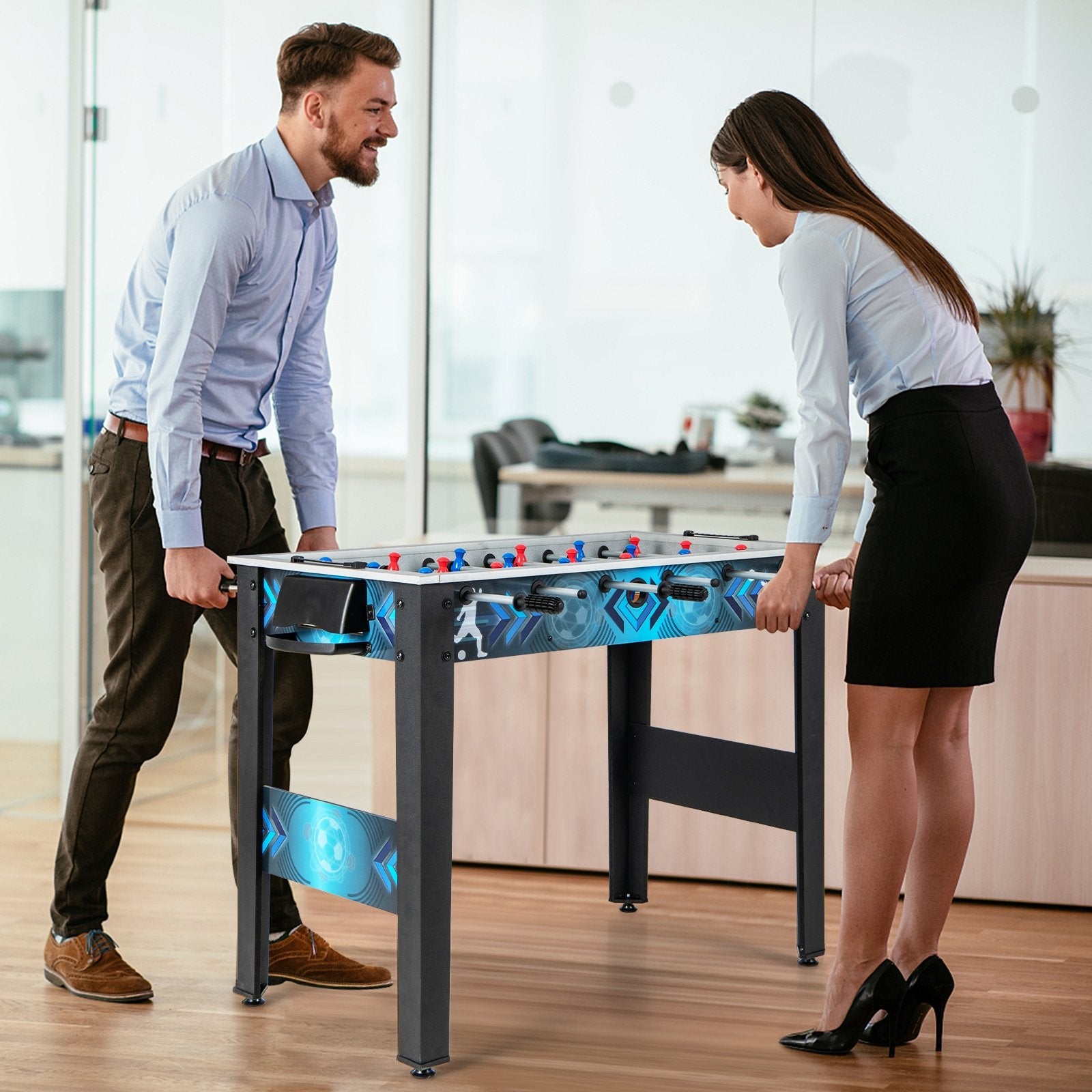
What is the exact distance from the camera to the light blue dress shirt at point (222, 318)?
9.39 ft

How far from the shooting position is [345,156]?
118 inches

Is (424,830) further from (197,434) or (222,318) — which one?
(222,318)

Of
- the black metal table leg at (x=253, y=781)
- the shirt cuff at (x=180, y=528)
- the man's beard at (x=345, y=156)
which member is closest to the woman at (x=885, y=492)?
the man's beard at (x=345, y=156)

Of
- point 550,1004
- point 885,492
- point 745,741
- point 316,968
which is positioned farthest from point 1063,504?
point 316,968

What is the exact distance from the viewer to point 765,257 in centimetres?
412

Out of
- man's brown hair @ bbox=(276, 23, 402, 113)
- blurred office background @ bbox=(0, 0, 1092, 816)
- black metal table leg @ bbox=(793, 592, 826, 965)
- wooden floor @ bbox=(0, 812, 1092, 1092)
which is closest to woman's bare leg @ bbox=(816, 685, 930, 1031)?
wooden floor @ bbox=(0, 812, 1092, 1092)

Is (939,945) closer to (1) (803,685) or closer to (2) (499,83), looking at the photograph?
(1) (803,685)

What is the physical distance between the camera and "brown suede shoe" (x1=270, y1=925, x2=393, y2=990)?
10.2 feet

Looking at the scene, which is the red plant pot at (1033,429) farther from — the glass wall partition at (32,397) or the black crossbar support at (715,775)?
the glass wall partition at (32,397)

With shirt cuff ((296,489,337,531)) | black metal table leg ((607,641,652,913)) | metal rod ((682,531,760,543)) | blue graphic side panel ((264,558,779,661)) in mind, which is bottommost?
black metal table leg ((607,641,652,913))

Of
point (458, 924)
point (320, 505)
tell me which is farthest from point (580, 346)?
point (458, 924)

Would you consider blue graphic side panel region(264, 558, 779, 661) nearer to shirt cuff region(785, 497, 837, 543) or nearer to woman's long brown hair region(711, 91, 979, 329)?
shirt cuff region(785, 497, 837, 543)

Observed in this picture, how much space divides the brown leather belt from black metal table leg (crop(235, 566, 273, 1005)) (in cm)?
30

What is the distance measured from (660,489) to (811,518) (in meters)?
1.60
